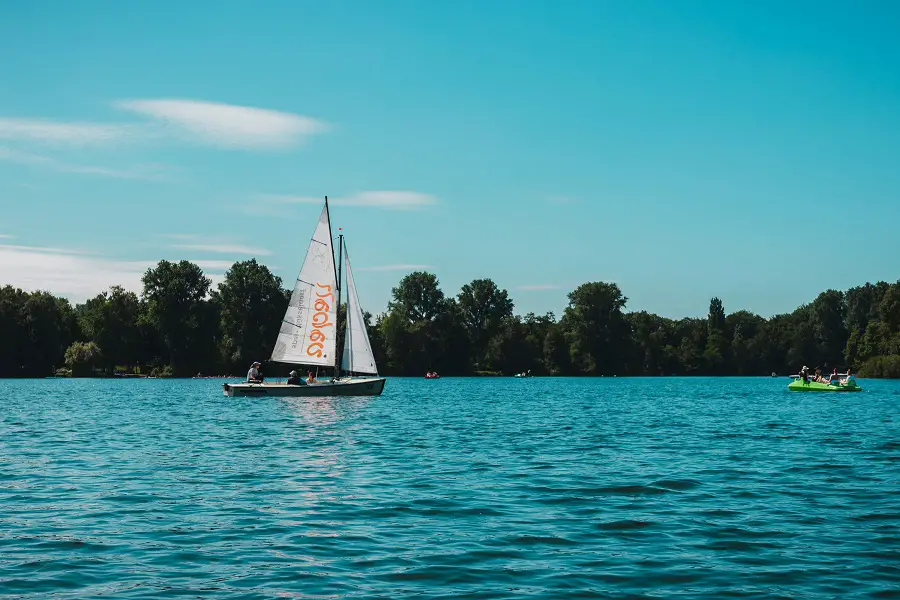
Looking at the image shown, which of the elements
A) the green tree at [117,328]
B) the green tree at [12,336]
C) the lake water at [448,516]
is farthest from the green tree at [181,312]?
the lake water at [448,516]

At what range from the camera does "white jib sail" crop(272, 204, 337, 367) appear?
75.4 m

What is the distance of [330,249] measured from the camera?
75.7 metres

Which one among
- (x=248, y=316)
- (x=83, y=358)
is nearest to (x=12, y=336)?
(x=83, y=358)

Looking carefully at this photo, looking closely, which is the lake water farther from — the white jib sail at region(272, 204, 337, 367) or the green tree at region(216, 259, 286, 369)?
the green tree at region(216, 259, 286, 369)

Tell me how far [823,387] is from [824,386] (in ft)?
0.73

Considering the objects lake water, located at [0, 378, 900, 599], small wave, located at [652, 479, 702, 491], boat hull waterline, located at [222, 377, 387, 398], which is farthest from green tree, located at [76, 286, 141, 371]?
small wave, located at [652, 479, 702, 491]

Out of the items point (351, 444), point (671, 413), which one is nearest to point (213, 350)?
point (671, 413)

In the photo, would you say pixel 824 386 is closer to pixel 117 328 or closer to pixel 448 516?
pixel 448 516

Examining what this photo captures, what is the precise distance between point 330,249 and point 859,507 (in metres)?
58.7

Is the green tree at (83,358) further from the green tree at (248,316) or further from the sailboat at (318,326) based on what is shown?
the sailboat at (318,326)

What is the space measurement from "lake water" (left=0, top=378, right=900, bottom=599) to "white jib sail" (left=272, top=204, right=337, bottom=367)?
1353 inches

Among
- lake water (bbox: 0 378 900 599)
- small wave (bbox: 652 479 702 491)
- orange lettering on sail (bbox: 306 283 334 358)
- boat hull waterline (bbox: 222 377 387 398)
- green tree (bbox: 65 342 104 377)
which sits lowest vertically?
lake water (bbox: 0 378 900 599)

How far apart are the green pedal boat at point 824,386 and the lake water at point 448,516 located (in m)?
59.2

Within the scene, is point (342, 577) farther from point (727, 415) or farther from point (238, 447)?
point (727, 415)
